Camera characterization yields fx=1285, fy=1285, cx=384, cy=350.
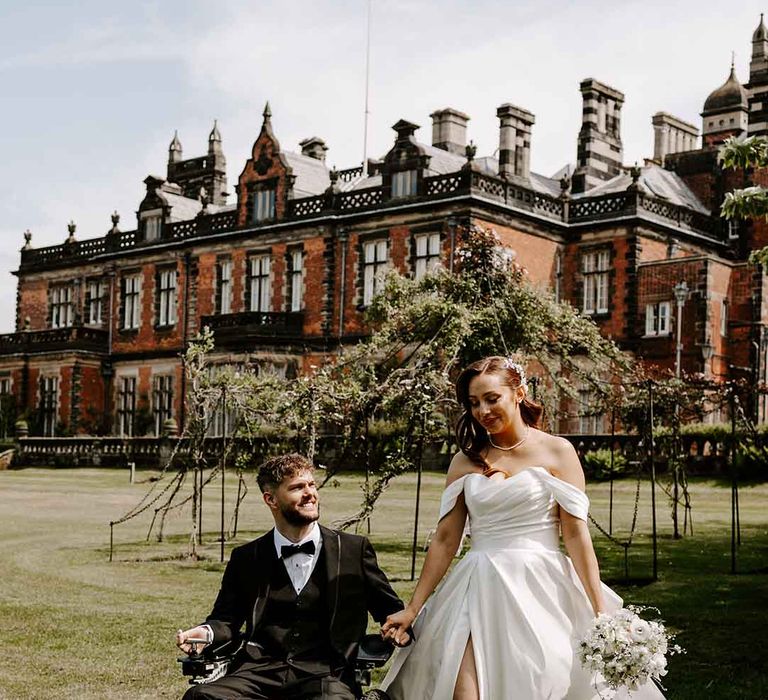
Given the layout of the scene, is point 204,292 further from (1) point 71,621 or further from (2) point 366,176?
(1) point 71,621

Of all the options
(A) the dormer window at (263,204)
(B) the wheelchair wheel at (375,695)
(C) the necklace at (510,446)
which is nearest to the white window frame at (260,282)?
(A) the dormer window at (263,204)

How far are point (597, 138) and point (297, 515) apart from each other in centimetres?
3734

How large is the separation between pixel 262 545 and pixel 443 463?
2363 centimetres

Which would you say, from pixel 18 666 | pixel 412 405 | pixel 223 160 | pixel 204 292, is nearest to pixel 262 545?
pixel 18 666

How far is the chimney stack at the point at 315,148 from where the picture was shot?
4699cm

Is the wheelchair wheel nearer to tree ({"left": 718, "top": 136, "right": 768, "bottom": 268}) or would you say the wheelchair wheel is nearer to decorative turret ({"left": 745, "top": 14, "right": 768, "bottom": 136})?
tree ({"left": 718, "top": 136, "right": 768, "bottom": 268})

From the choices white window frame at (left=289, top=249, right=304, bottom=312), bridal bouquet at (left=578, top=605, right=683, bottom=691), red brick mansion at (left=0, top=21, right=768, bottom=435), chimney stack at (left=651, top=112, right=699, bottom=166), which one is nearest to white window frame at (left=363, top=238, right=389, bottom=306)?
red brick mansion at (left=0, top=21, right=768, bottom=435)

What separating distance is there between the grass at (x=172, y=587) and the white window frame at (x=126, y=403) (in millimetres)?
19988

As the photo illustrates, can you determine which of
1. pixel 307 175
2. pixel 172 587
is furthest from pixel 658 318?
pixel 172 587

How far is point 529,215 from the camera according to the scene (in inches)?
1435

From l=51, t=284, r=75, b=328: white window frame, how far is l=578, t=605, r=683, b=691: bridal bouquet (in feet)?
146

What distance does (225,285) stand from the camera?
42344 mm

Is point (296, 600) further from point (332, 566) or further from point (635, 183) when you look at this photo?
point (635, 183)

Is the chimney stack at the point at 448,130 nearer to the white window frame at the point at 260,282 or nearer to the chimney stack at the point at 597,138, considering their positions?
the chimney stack at the point at 597,138
